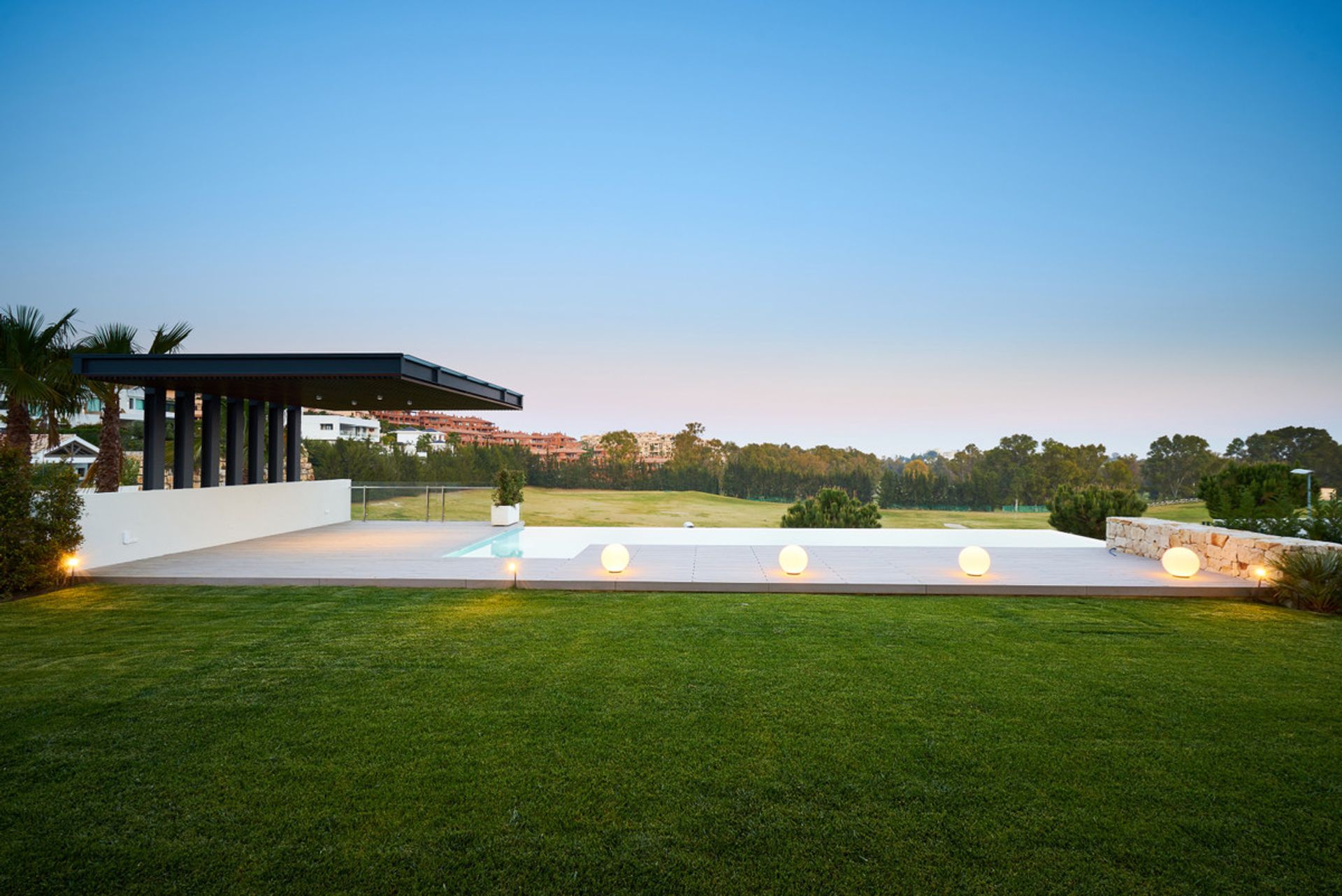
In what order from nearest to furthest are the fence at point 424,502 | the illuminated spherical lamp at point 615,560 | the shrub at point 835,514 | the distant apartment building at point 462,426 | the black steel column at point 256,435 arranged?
the illuminated spherical lamp at point 615,560 < the black steel column at point 256,435 < the fence at point 424,502 < the shrub at point 835,514 < the distant apartment building at point 462,426

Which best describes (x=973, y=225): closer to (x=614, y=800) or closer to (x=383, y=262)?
(x=383, y=262)

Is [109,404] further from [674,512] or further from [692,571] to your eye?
[674,512]

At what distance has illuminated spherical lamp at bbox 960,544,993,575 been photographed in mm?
8461

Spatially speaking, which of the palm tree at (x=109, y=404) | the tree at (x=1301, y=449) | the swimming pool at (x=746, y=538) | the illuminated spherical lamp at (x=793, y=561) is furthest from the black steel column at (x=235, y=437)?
the tree at (x=1301, y=449)

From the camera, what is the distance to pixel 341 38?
1427 cm

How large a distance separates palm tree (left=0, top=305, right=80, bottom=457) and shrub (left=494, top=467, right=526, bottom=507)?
7405 millimetres

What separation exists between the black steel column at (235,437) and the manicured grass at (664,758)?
7.50 metres

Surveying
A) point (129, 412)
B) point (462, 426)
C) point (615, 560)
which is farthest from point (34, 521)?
point (462, 426)

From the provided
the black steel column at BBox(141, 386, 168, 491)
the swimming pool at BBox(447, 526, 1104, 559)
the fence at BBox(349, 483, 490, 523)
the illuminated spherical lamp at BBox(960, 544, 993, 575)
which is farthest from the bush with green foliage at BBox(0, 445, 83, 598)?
the illuminated spherical lamp at BBox(960, 544, 993, 575)

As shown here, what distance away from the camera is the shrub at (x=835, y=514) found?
19625 millimetres

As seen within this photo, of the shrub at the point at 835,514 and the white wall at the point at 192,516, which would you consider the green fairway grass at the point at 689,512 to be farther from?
the white wall at the point at 192,516

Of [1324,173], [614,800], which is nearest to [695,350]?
[1324,173]

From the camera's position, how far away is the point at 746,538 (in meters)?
13.3

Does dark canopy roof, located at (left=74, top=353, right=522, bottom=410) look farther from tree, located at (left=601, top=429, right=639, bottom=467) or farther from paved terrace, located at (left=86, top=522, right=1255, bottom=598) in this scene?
tree, located at (left=601, top=429, right=639, bottom=467)
